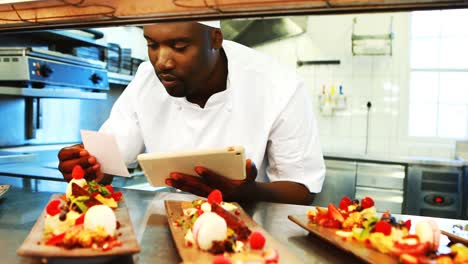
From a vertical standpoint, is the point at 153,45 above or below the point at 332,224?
above

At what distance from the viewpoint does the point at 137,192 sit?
1678 millimetres

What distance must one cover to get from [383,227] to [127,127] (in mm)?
1317

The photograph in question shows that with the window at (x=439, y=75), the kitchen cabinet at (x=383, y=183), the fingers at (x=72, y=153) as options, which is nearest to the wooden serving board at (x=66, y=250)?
the fingers at (x=72, y=153)

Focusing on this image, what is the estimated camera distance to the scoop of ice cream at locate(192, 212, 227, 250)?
0.88 m

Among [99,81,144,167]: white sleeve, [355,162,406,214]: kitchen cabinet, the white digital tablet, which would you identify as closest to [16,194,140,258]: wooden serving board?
the white digital tablet

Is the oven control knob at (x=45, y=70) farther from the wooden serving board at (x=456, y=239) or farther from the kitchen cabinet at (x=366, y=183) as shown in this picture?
the kitchen cabinet at (x=366, y=183)

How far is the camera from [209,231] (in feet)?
2.89

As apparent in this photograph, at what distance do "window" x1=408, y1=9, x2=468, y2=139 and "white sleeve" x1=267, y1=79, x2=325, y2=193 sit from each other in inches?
140

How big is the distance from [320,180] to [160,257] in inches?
40.4

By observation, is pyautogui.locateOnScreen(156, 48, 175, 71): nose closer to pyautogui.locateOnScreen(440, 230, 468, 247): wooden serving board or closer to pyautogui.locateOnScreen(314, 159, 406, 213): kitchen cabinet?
pyautogui.locateOnScreen(440, 230, 468, 247): wooden serving board

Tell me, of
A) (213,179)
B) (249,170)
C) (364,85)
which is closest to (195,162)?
(213,179)

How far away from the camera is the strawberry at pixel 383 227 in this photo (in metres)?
0.94

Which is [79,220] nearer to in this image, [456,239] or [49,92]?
[456,239]

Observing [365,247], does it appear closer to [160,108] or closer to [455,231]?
Answer: [455,231]
